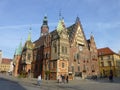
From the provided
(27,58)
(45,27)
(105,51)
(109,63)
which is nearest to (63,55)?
(27,58)

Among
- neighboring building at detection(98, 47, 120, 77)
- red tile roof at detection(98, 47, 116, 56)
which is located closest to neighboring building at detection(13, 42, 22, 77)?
neighboring building at detection(98, 47, 120, 77)

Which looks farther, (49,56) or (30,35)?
(30,35)

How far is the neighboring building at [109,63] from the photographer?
69550 millimetres

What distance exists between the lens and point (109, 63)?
235 feet

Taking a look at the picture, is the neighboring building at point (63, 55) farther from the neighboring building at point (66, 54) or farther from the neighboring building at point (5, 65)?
the neighboring building at point (5, 65)

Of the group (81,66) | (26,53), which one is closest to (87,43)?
(81,66)

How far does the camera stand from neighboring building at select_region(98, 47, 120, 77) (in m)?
69.6

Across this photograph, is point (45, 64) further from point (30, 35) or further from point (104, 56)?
point (104, 56)

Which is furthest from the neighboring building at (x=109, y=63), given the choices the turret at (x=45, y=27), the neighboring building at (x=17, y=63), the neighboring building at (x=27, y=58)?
the neighboring building at (x=17, y=63)

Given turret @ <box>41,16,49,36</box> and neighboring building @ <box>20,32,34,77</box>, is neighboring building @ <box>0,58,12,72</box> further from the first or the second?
neighboring building @ <box>20,32,34,77</box>

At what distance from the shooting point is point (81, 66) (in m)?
54.3

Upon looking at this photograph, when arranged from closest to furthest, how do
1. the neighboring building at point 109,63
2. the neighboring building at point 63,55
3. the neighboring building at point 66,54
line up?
the neighboring building at point 66,54 → the neighboring building at point 63,55 → the neighboring building at point 109,63

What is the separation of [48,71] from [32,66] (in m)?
15.8

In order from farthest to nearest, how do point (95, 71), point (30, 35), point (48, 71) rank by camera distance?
1. point (30, 35)
2. point (95, 71)
3. point (48, 71)
